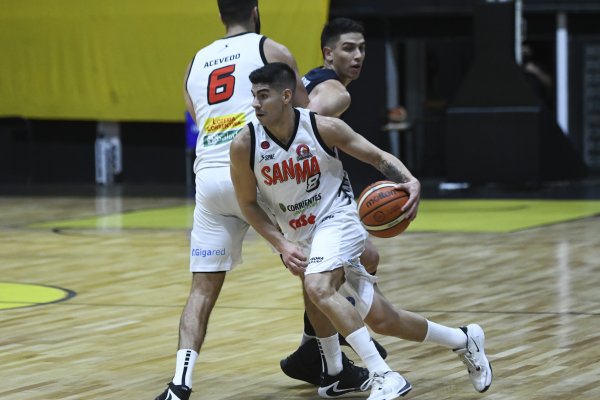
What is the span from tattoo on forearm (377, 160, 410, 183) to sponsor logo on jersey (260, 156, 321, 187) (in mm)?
313

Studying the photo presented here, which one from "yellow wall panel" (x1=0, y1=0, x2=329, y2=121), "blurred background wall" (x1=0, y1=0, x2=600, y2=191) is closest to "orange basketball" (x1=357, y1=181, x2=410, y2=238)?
"blurred background wall" (x1=0, y1=0, x2=600, y2=191)

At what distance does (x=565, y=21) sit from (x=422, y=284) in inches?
470

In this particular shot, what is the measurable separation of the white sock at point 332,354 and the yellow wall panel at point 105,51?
13694 mm

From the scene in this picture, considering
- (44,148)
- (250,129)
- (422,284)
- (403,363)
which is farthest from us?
(44,148)

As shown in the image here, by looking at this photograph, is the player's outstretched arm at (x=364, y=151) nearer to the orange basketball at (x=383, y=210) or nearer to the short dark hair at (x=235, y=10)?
the orange basketball at (x=383, y=210)

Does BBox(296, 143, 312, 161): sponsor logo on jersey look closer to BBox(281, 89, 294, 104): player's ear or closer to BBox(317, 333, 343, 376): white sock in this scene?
BBox(281, 89, 294, 104): player's ear

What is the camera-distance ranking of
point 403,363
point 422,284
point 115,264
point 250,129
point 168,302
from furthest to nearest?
point 115,264 → point 422,284 → point 168,302 → point 403,363 → point 250,129

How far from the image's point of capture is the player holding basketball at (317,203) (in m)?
5.46

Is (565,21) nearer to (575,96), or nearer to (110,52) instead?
(575,96)

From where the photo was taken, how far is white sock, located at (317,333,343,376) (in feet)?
19.5

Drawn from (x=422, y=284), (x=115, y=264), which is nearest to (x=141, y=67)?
(x=115, y=264)

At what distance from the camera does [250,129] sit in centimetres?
561

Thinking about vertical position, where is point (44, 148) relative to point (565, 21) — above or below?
below

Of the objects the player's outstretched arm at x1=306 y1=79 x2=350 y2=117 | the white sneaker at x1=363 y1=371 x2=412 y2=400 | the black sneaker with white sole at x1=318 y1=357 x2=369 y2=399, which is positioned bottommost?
the black sneaker with white sole at x1=318 y1=357 x2=369 y2=399
